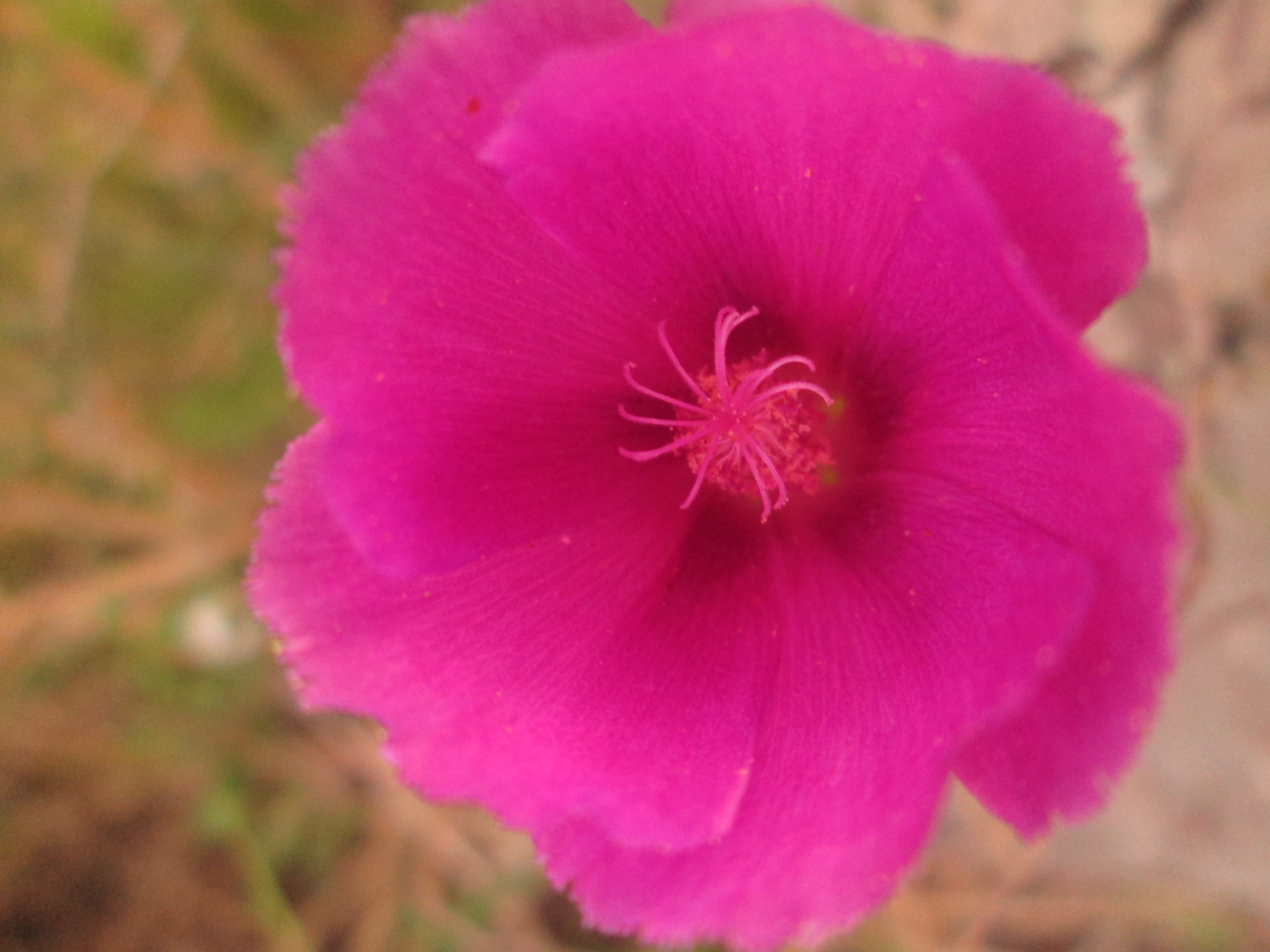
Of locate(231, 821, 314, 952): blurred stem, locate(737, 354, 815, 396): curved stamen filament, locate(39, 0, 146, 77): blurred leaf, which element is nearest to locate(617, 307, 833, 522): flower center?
locate(737, 354, 815, 396): curved stamen filament

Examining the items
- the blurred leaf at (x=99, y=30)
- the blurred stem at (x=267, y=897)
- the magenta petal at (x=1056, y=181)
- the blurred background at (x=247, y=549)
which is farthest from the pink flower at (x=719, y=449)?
the blurred leaf at (x=99, y=30)

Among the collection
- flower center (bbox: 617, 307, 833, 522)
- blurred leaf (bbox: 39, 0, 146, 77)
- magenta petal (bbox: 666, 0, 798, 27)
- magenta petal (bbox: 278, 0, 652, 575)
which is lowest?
flower center (bbox: 617, 307, 833, 522)

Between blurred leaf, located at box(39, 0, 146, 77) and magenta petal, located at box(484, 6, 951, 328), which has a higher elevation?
blurred leaf, located at box(39, 0, 146, 77)

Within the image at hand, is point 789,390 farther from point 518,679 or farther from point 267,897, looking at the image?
point 267,897

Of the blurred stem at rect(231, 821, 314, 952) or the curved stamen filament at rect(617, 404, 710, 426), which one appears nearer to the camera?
the curved stamen filament at rect(617, 404, 710, 426)

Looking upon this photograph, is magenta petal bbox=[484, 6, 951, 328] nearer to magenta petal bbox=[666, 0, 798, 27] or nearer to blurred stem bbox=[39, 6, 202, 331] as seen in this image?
magenta petal bbox=[666, 0, 798, 27]

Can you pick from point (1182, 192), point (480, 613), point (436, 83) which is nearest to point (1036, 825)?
point (480, 613)

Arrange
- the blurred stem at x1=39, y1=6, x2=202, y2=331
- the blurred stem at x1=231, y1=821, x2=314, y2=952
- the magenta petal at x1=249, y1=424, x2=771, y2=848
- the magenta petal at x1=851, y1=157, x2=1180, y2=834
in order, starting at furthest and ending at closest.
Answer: the blurred stem at x1=39, y1=6, x2=202, y2=331
the blurred stem at x1=231, y1=821, x2=314, y2=952
the magenta petal at x1=249, y1=424, x2=771, y2=848
the magenta petal at x1=851, y1=157, x2=1180, y2=834
